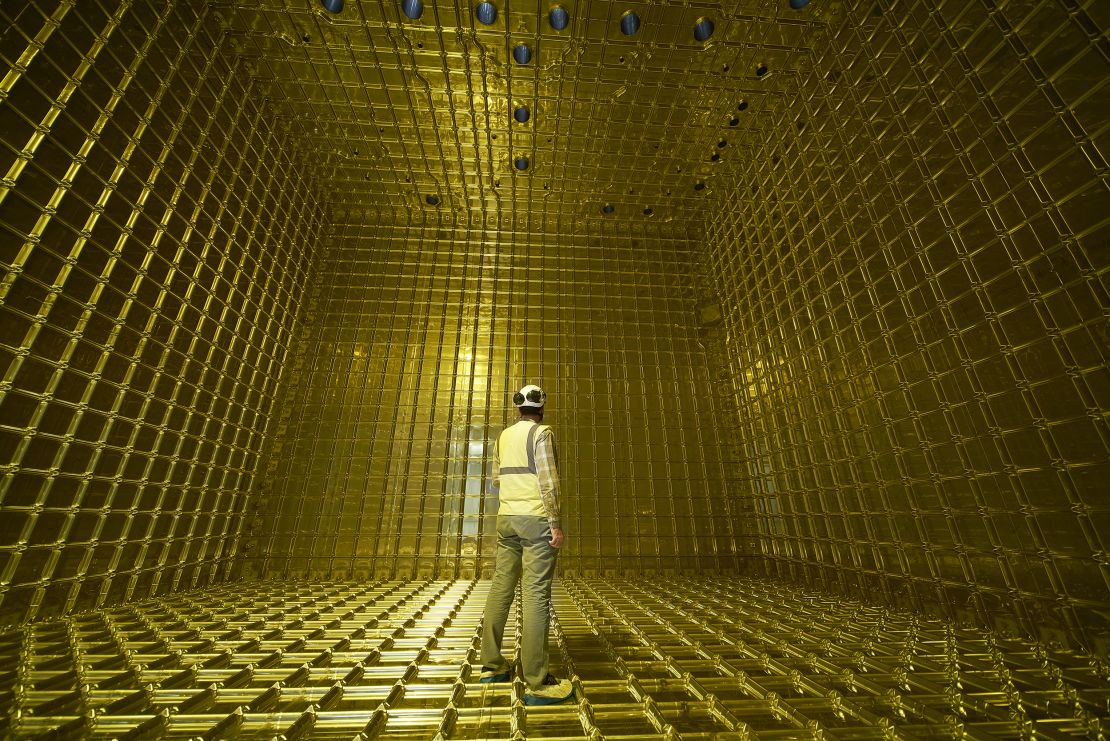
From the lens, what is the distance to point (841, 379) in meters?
5.09

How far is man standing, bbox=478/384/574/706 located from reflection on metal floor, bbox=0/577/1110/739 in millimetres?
121

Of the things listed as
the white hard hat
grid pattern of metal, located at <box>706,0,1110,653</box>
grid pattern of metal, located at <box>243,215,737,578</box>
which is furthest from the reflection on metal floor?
grid pattern of metal, located at <box>243,215,737,578</box>

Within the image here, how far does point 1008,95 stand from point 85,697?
735 centimetres

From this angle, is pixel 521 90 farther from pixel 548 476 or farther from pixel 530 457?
pixel 548 476

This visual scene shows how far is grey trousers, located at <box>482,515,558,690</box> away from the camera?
2.21 metres

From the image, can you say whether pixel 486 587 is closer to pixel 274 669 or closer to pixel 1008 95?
pixel 274 669

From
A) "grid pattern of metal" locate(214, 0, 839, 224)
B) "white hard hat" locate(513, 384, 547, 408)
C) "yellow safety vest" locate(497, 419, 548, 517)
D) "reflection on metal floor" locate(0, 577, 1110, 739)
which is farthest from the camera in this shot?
"grid pattern of metal" locate(214, 0, 839, 224)

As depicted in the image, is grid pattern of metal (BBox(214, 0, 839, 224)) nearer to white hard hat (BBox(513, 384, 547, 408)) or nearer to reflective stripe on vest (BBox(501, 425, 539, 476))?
white hard hat (BBox(513, 384, 547, 408))

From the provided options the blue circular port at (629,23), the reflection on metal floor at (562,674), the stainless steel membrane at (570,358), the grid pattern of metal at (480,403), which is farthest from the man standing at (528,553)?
the blue circular port at (629,23)

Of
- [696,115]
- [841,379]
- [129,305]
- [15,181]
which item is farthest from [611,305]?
[15,181]

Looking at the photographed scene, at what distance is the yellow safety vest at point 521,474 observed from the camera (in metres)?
2.49

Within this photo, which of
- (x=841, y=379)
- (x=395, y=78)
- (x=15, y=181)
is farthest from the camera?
(x=395, y=78)

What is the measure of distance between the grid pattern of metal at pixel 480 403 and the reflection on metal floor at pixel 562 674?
8.27 feet

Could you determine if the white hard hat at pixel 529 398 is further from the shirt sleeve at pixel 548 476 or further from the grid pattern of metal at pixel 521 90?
the grid pattern of metal at pixel 521 90
